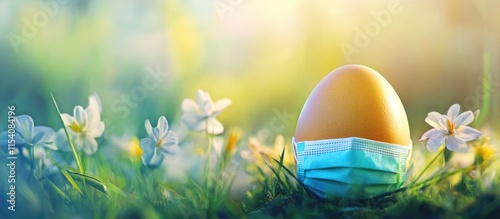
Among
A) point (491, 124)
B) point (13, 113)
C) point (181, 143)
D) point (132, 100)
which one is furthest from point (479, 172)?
point (13, 113)

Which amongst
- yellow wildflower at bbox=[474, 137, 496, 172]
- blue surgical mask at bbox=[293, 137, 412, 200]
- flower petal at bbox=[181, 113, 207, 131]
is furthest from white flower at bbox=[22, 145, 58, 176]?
yellow wildflower at bbox=[474, 137, 496, 172]

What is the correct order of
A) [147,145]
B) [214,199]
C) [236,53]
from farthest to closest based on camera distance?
1. [236,53]
2. [147,145]
3. [214,199]

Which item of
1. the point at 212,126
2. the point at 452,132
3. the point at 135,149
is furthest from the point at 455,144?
the point at 135,149

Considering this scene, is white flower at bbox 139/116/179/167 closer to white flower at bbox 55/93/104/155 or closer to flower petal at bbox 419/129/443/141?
white flower at bbox 55/93/104/155

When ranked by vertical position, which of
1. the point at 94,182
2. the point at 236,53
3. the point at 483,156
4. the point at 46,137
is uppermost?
the point at 236,53

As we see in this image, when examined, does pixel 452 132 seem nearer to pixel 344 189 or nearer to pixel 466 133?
pixel 466 133

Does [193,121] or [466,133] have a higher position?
[193,121]

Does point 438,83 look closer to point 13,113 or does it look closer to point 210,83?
point 210,83
